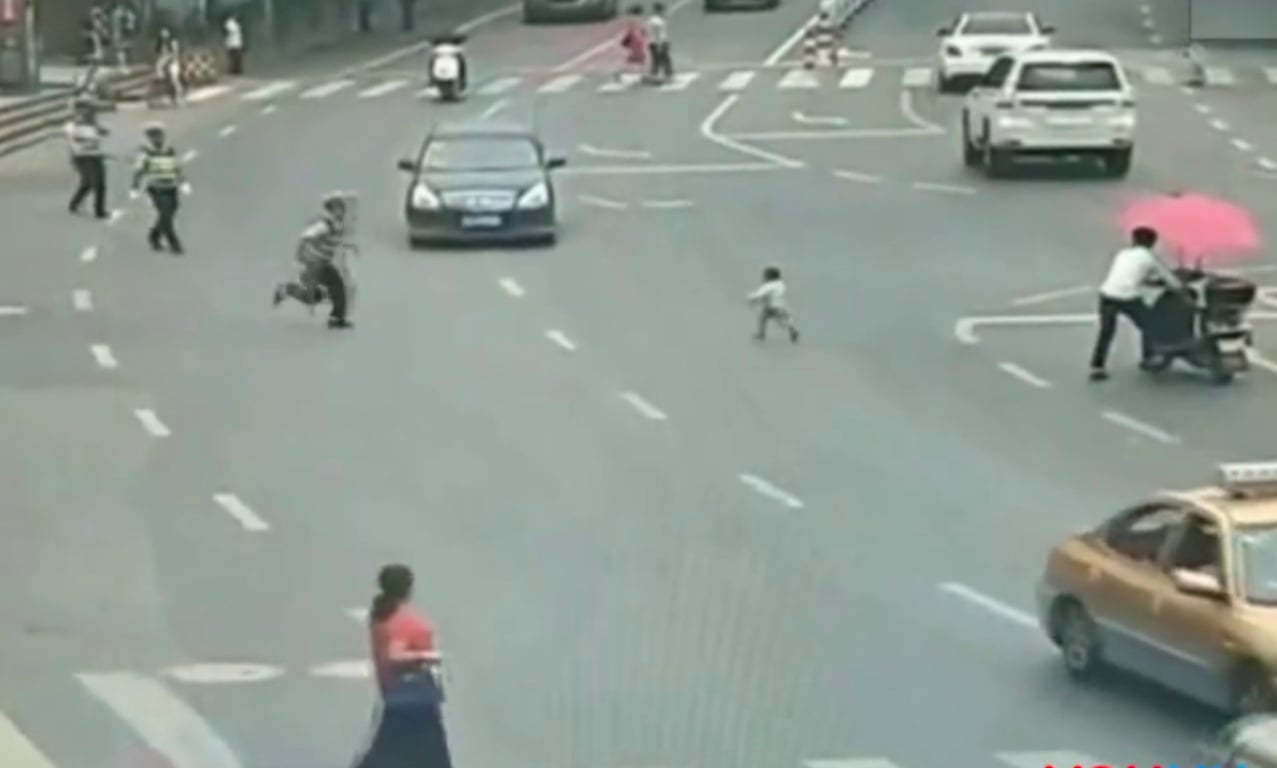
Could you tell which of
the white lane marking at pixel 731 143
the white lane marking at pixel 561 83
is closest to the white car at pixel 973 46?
the white lane marking at pixel 731 143

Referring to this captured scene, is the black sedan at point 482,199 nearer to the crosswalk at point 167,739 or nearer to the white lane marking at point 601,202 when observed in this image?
the white lane marking at point 601,202

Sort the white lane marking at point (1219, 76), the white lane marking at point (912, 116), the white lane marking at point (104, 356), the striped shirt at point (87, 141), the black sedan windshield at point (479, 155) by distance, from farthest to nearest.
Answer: the white lane marking at point (1219, 76) < the white lane marking at point (912, 116) < the striped shirt at point (87, 141) < the black sedan windshield at point (479, 155) < the white lane marking at point (104, 356)

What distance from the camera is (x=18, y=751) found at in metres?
18.0

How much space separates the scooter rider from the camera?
3581cm

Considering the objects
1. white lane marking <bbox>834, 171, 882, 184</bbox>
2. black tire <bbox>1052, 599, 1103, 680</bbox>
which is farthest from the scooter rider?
black tire <bbox>1052, 599, 1103, 680</bbox>

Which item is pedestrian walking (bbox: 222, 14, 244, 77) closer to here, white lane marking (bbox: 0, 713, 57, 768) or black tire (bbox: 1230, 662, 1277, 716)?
white lane marking (bbox: 0, 713, 57, 768)

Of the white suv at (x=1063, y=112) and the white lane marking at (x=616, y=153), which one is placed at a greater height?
the white suv at (x=1063, y=112)

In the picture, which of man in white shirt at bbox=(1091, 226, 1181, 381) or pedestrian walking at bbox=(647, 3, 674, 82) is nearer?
man in white shirt at bbox=(1091, 226, 1181, 381)

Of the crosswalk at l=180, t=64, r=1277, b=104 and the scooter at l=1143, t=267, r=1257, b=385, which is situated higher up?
the scooter at l=1143, t=267, r=1257, b=385

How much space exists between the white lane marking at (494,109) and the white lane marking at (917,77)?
7713mm

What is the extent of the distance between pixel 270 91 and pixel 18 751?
51231 mm

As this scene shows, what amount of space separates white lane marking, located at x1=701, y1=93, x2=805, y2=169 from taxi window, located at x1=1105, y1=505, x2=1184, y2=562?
31.5 meters

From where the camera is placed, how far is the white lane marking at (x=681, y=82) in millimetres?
66500

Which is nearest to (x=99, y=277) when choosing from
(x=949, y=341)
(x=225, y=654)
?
(x=949, y=341)
